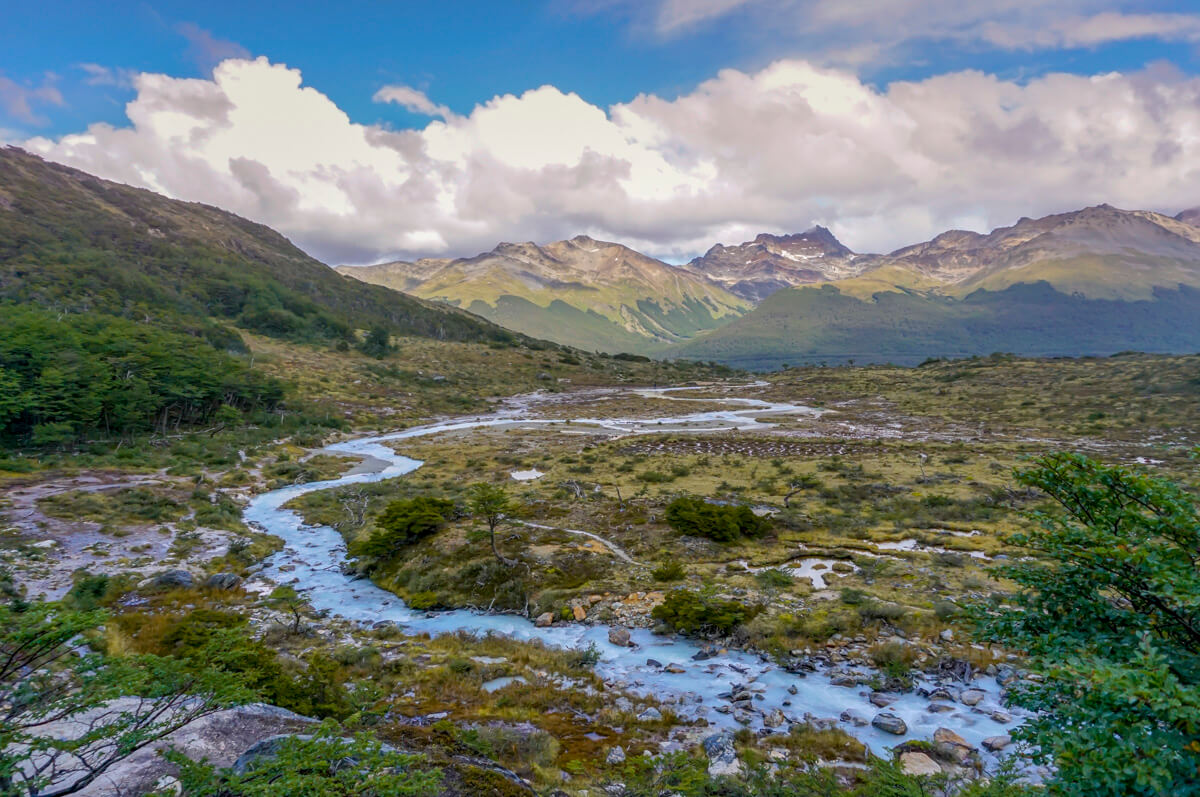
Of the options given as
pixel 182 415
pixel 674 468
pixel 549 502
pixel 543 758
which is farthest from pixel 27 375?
pixel 543 758

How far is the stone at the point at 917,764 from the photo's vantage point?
27.6 ft

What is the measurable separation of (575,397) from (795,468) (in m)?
66.7

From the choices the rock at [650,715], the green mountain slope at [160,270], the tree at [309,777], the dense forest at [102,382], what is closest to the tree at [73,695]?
the tree at [309,777]

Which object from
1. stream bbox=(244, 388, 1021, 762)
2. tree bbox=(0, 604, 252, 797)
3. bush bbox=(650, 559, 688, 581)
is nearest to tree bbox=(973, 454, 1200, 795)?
stream bbox=(244, 388, 1021, 762)

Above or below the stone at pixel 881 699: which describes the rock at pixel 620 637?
below

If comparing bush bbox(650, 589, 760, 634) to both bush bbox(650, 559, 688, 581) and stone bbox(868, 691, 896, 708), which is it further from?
stone bbox(868, 691, 896, 708)

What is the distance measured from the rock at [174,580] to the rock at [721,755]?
19.0 metres

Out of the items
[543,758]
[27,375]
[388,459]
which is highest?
[27,375]

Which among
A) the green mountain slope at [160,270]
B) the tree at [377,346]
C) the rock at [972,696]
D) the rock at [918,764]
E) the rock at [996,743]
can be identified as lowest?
the rock at [972,696]

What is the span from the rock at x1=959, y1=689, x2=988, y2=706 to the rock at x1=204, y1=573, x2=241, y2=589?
22.4 m

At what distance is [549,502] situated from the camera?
28.8m

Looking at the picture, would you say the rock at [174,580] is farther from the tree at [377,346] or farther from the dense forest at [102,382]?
the tree at [377,346]

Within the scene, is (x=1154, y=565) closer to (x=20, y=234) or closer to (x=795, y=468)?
(x=795, y=468)

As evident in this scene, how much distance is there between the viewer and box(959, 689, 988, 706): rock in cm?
1075
